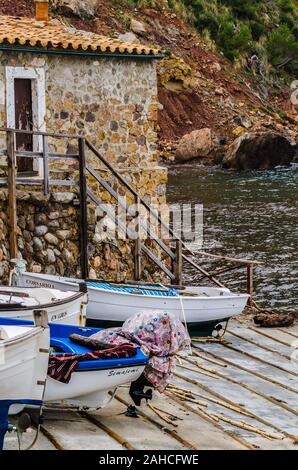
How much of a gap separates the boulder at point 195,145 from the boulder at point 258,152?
1.67m

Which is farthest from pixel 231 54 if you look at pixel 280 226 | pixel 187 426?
pixel 187 426

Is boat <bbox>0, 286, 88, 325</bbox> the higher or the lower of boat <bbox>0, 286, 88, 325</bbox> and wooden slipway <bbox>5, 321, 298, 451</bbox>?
the higher

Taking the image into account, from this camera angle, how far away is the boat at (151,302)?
19125 mm

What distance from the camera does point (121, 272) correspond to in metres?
22.3

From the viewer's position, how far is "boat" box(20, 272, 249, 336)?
753 inches

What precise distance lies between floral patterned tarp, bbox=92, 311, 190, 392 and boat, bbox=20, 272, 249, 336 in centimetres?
379

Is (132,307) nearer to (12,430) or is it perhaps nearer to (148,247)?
(148,247)

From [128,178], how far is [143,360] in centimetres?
918

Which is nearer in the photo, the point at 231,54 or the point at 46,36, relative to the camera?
the point at 46,36

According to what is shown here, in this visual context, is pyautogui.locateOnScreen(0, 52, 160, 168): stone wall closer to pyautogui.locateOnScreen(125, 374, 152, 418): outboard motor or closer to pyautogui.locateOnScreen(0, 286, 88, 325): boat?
pyautogui.locateOnScreen(0, 286, 88, 325): boat

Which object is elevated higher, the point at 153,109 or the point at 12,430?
the point at 153,109

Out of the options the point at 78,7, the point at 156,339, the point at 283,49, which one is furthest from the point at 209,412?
the point at 283,49

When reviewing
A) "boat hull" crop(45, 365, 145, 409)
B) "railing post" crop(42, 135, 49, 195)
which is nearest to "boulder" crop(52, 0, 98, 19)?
"railing post" crop(42, 135, 49, 195)

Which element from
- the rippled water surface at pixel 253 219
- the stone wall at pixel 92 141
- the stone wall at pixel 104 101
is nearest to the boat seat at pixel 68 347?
the stone wall at pixel 92 141
